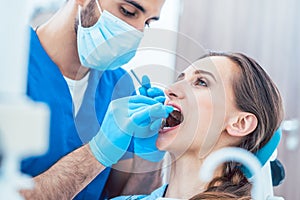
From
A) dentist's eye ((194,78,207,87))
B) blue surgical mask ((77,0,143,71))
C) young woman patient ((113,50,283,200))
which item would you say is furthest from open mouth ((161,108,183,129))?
blue surgical mask ((77,0,143,71))

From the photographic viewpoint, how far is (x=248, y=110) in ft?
4.22

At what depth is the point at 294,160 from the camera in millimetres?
1560

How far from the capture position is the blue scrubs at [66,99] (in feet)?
4.14

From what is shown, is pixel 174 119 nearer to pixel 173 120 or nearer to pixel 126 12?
pixel 173 120

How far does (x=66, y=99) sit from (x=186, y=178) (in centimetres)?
42

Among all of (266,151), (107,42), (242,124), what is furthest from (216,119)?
(107,42)

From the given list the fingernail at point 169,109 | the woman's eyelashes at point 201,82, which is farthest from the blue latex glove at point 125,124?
the woman's eyelashes at point 201,82

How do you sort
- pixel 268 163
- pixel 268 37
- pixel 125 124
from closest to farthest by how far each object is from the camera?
pixel 125 124, pixel 268 163, pixel 268 37

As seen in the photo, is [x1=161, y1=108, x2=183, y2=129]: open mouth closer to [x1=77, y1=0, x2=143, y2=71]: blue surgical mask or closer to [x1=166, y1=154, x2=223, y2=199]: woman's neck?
[x1=166, y1=154, x2=223, y2=199]: woman's neck

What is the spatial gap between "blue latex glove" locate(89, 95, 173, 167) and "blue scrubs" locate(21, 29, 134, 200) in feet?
0.15

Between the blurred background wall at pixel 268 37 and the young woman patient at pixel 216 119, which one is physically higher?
the blurred background wall at pixel 268 37

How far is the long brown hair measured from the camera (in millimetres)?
1277

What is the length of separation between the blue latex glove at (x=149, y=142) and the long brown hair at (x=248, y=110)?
0.55 feet

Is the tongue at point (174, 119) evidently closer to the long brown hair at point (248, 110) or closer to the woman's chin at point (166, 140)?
the woman's chin at point (166, 140)
